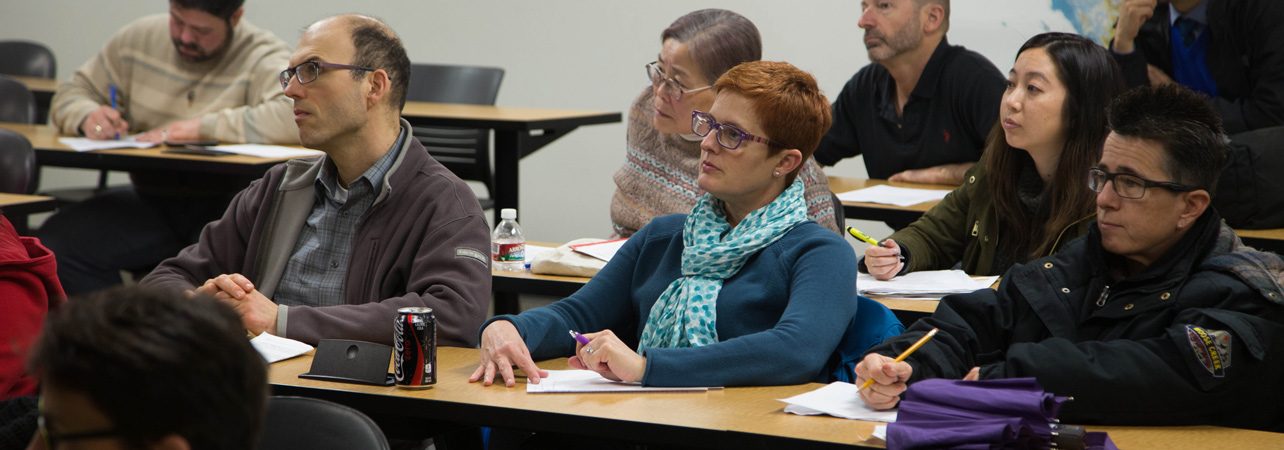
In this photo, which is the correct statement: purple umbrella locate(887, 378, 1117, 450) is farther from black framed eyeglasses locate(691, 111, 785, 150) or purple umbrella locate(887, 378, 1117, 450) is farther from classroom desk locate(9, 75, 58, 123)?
classroom desk locate(9, 75, 58, 123)

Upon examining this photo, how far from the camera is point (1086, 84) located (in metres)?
2.74

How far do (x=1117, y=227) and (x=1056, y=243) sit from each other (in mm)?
741

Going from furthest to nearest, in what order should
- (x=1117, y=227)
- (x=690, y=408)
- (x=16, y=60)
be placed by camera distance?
(x=16, y=60)
(x=1117, y=227)
(x=690, y=408)

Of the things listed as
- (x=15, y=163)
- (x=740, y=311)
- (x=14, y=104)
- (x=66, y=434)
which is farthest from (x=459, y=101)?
(x=66, y=434)

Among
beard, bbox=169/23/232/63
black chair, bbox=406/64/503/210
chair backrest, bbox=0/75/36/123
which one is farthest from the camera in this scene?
black chair, bbox=406/64/503/210

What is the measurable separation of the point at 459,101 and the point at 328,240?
275 centimetres

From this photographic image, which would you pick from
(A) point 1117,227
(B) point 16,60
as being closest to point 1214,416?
(A) point 1117,227

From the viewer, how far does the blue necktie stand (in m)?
3.70

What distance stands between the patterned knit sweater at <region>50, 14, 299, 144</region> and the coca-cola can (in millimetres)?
2678

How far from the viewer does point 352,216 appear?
232 centimetres

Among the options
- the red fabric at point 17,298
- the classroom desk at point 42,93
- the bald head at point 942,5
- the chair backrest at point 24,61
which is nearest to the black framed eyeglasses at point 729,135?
the red fabric at point 17,298

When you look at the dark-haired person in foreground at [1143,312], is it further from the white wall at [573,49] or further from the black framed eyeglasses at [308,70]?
the white wall at [573,49]

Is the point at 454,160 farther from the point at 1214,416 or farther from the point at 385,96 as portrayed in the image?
the point at 1214,416

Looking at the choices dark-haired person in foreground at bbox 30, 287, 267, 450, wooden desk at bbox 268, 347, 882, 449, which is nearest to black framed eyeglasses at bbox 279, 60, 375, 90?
wooden desk at bbox 268, 347, 882, 449
